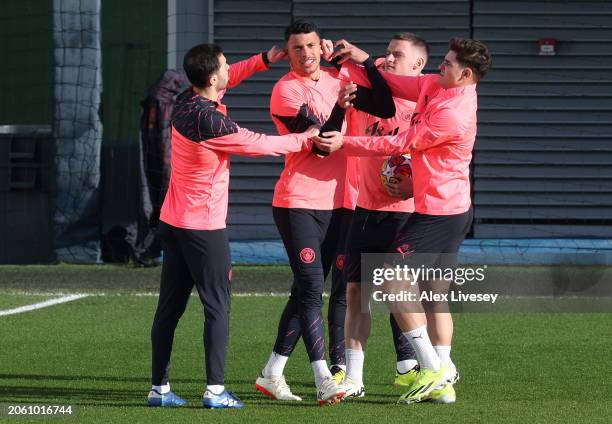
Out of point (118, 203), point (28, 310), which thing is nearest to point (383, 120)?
point (28, 310)

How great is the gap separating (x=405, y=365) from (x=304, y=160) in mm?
1571

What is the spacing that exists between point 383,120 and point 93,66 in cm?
853

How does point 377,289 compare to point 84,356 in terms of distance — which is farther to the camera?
point 84,356

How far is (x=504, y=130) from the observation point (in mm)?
16297

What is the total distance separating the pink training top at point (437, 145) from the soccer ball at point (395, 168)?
251mm

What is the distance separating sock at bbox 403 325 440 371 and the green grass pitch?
9.8 inches

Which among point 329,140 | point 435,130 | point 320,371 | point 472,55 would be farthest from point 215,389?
point 472,55

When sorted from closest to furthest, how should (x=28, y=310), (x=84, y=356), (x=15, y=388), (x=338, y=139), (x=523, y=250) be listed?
(x=338, y=139) < (x=15, y=388) < (x=84, y=356) < (x=28, y=310) < (x=523, y=250)

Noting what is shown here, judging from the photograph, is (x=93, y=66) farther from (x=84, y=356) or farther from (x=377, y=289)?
(x=377, y=289)

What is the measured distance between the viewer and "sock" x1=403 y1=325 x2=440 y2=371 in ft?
25.2

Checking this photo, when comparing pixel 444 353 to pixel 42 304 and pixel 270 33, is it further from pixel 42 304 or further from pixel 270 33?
pixel 270 33

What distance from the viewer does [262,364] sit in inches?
363

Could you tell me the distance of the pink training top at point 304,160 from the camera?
7.80 m

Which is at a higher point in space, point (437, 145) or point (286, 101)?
point (286, 101)
